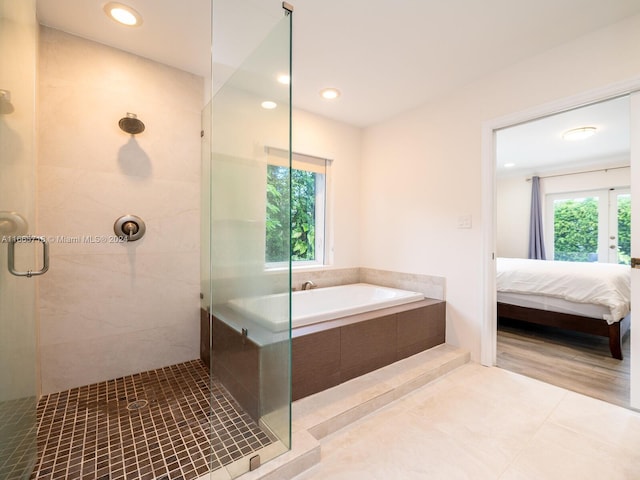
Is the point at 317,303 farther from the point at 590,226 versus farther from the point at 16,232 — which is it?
the point at 590,226

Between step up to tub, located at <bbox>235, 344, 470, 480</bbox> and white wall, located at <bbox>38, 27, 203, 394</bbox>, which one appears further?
white wall, located at <bbox>38, 27, 203, 394</bbox>

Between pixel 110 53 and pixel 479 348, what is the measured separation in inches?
142

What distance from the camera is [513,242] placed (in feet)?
19.0

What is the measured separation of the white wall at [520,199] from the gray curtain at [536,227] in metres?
0.10

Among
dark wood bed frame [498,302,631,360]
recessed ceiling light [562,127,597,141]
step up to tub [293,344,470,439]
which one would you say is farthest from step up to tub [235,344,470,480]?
recessed ceiling light [562,127,597,141]

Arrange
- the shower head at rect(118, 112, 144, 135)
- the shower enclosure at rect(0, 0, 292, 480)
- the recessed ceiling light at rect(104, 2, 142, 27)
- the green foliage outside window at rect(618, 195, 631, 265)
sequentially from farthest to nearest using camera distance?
the green foliage outside window at rect(618, 195, 631, 265), the shower head at rect(118, 112, 144, 135), the recessed ceiling light at rect(104, 2, 142, 27), the shower enclosure at rect(0, 0, 292, 480)

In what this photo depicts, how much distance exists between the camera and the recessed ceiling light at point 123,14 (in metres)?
1.68

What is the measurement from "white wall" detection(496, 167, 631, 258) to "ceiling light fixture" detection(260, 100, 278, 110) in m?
4.85

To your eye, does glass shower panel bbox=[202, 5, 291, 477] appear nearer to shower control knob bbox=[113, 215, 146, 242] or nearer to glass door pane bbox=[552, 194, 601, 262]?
shower control knob bbox=[113, 215, 146, 242]

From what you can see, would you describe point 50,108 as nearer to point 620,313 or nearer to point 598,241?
point 620,313

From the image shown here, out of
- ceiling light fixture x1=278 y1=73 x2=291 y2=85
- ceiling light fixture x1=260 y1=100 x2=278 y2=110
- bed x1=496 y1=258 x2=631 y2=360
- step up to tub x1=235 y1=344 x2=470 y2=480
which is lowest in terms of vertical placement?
step up to tub x1=235 y1=344 x2=470 y2=480

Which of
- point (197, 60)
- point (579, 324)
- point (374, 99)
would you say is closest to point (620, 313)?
point (579, 324)

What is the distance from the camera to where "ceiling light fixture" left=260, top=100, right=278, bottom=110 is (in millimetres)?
1386

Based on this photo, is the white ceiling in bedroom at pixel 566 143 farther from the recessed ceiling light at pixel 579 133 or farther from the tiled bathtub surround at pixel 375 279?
the tiled bathtub surround at pixel 375 279
